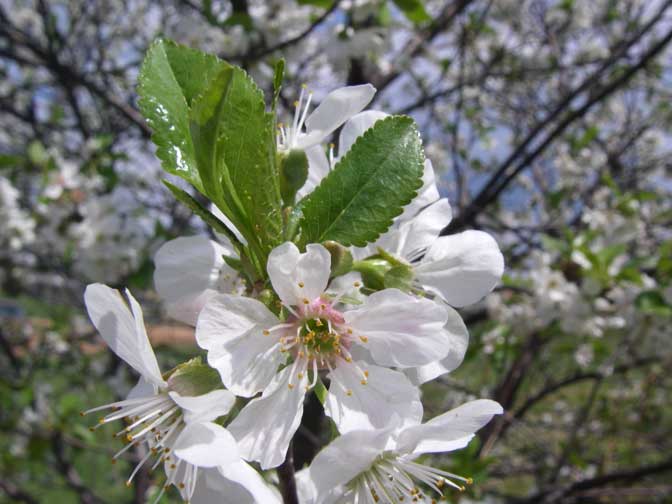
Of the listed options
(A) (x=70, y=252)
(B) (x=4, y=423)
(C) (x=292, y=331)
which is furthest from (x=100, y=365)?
(C) (x=292, y=331)

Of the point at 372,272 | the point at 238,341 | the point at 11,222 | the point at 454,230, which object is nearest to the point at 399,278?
the point at 372,272

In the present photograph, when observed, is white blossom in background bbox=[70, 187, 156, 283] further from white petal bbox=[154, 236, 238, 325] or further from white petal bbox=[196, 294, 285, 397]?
white petal bbox=[196, 294, 285, 397]

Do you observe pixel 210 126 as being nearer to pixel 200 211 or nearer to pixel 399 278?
pixel 200 211

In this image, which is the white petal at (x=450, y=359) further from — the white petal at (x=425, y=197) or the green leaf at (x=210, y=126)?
the green leaf at (x=210, y=126)

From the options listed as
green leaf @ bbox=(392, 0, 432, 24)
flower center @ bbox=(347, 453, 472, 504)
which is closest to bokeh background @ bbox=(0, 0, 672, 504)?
green leaf @ bbox=(392, 0, 432, 24)

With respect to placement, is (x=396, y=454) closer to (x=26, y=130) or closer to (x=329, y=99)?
(x=329, y=99)

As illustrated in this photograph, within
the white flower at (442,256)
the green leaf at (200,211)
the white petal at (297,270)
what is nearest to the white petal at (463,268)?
the white flower at (442,256)
